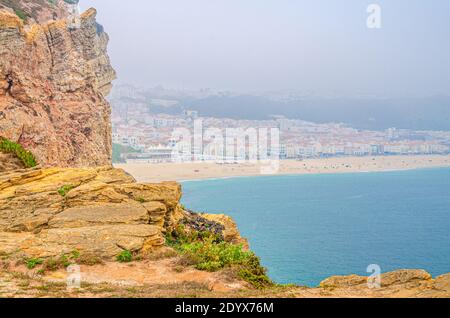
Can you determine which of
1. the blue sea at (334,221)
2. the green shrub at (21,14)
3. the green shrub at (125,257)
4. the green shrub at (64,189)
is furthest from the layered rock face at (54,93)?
the blue sea at (334,221)

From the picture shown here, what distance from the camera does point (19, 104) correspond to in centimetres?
2488

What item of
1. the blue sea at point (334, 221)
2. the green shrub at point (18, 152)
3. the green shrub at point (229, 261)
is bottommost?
the blue sea at point (334, 221)

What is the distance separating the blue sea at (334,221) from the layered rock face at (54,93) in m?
21.9

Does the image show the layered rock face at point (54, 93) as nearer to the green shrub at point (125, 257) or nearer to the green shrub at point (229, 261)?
the green shrub at point (125, 257)

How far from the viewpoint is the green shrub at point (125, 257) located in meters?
12.0

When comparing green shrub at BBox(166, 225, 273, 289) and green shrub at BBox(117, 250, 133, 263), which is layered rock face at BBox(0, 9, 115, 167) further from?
green shrub at BBox(166, 225, 273, 289)

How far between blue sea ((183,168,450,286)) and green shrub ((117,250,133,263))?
28563 mm

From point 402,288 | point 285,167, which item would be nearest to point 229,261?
point 402,288

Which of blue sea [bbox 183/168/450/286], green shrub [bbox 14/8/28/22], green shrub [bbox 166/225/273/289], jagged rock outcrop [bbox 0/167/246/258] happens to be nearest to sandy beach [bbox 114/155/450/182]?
blue sea [bbox 183/168/450/286]

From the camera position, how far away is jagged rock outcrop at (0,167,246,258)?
12.4 m

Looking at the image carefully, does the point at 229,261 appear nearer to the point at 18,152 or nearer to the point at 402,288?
the point at 402,288

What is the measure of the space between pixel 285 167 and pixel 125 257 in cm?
14272
